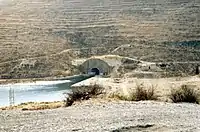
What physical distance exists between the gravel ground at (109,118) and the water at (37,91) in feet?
97.2

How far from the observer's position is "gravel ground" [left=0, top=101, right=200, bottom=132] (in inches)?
554

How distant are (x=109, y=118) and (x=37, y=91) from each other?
44306mm

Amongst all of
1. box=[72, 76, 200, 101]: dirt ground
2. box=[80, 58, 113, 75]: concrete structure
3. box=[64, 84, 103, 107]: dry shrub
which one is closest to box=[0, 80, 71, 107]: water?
box=[72, 76, 200, 101]: dirt ground

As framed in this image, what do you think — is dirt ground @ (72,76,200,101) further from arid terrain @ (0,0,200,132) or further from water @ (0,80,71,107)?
water @ (0,80,71,107)

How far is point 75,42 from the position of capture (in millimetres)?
87750

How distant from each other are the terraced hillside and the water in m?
9.41

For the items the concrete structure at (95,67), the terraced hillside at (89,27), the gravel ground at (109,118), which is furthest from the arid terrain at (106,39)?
the gravel ground at (109,118)

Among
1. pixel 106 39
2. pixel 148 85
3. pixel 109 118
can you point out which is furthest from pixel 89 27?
pixel 109 118

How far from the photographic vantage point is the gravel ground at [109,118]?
14.1m

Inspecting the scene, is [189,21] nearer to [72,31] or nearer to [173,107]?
[72,31]

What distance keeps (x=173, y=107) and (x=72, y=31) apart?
2984 inches

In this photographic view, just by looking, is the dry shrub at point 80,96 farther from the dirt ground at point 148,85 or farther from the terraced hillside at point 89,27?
the terraced hillside at point 89,27

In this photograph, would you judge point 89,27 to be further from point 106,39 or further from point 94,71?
point 94,71

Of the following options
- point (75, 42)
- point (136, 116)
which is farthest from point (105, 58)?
point (136, 116)
